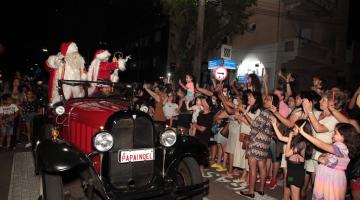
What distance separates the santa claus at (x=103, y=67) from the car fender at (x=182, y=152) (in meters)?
2.72

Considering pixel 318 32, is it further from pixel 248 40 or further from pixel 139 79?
pixel 139 79

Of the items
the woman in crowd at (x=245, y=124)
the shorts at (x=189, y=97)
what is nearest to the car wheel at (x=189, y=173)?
the woman in crowd at (x=245, y=124)

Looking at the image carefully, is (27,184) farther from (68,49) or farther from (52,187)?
(68,49)

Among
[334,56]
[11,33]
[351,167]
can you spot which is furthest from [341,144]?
[11,33]

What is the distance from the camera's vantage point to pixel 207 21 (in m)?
22.1

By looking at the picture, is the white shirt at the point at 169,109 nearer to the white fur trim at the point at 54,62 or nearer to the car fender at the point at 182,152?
the white fur trim at the point at 54,62

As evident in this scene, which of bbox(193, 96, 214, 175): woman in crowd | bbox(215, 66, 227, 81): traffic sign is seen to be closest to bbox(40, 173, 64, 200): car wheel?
bbox(193, 96, 214, 175): woman in crowd

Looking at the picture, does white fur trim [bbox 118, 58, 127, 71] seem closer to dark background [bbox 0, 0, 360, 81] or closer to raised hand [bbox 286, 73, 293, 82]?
raised hand [bbox 286, 73, 293, 82]

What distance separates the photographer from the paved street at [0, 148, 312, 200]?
5.85 metres

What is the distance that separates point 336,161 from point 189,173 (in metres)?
1.94

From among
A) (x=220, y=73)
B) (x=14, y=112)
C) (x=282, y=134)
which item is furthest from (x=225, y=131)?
(x=14, y=112)

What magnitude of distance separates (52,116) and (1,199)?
1.59m

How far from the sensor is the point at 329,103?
5176 millimetres

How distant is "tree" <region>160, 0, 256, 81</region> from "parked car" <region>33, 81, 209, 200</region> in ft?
55.5
